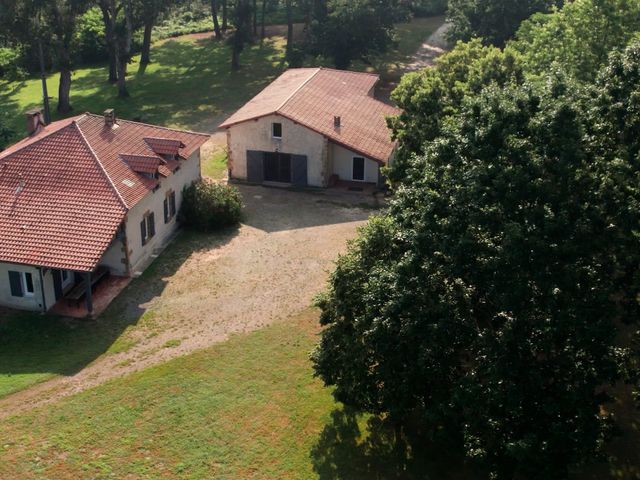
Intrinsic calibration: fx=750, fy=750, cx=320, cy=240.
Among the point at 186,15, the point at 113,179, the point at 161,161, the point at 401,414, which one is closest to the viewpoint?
the point at 401,414

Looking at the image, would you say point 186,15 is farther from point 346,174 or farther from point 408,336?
point 408,336

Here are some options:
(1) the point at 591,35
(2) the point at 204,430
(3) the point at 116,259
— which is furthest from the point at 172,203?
(1) the point at 591,35

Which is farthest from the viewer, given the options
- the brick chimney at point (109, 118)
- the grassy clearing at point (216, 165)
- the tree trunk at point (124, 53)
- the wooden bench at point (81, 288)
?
the tree trunk at point (124, 53)

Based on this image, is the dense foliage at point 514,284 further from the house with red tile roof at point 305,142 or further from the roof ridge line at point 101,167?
the house with red tile roof at point 305,142

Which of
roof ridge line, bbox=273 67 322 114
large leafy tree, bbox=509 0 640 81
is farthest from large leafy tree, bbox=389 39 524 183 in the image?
roof ridge line, bbox=273 67 322 114

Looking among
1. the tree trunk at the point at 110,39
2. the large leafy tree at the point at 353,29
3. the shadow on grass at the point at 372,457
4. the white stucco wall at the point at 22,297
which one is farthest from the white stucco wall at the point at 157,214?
the large leafy tree at the point at 353,29

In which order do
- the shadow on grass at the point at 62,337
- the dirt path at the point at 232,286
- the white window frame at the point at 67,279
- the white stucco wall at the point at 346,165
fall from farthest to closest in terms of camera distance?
the white stucco wall at the point at 346,165, the white window frame at the point at 67,279, the dirt path at the point at 232,286, the shadow on grass at the point at 62,337

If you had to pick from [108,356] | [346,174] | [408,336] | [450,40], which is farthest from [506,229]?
[450,40]
